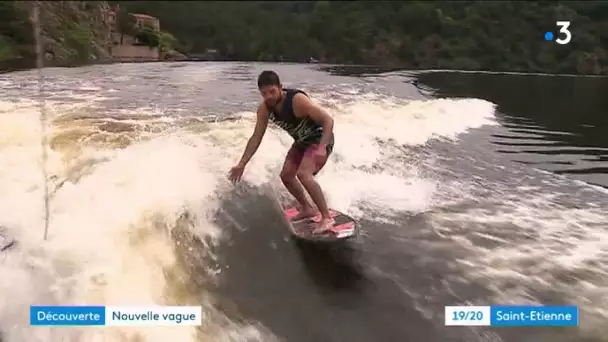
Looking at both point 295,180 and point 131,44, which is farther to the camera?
point 131,44

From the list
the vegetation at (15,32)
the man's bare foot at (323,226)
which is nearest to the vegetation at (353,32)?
the vegetation at (15,32)

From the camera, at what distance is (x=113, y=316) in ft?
8.42

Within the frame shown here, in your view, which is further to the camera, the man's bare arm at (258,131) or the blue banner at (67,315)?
the man's bare arm at (258,131)

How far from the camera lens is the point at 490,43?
1836 cm

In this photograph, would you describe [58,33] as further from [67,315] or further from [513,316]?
[513,316]

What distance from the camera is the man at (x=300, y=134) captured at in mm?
3389

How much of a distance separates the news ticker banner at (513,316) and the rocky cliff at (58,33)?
9.69m

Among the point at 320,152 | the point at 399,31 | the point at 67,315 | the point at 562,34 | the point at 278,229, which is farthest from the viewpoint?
the point at 399,31

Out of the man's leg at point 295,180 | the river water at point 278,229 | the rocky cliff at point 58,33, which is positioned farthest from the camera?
the rocky cliff at point 58,33

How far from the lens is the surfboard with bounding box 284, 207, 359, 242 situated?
348 cm

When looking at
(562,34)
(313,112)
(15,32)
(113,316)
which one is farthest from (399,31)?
(113,316)

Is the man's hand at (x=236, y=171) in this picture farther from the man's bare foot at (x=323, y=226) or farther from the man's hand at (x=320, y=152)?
the man's bare foot at (x=323, y=226)

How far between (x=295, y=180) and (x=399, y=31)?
17346mm

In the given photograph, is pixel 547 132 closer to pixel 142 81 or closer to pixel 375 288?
pixel 375 288
